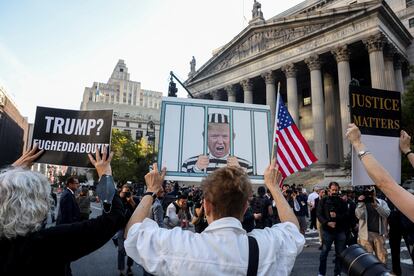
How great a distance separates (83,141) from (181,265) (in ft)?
9.50

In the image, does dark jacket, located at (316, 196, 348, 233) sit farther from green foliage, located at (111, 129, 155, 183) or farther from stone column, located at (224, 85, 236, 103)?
green foliage, located at (111, 129, 155, 183)

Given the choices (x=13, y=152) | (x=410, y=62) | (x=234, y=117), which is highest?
(x=410, y=62)

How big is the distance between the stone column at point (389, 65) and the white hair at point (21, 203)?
102ft

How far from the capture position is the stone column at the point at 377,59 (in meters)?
26.6

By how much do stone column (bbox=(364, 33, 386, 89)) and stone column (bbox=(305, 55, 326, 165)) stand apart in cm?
485

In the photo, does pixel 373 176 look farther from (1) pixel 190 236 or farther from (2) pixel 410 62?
(2) pixel 410 62

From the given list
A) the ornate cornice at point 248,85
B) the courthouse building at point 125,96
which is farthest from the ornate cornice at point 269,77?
the courthouse building at point 125,96

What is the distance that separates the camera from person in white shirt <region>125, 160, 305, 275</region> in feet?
5.74

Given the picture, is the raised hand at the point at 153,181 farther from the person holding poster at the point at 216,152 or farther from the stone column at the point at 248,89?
the stone column at the point at 248,89

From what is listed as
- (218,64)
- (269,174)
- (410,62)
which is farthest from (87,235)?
(218,64)

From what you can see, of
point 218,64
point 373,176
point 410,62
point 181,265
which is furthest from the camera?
point 218,64

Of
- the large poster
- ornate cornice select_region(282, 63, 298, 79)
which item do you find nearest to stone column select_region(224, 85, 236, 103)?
ornate cornice select_region(282, 63, 298, 79)

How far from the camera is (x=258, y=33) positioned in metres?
37.7

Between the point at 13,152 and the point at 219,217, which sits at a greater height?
the point at 13,152
